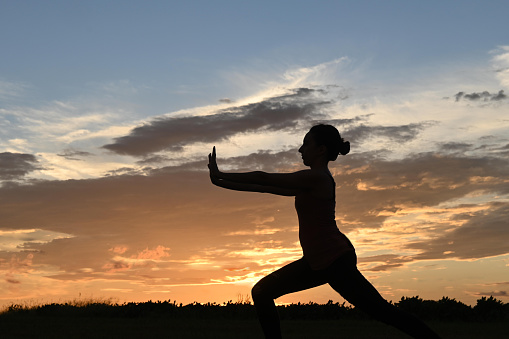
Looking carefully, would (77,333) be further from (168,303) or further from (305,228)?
(305,228)

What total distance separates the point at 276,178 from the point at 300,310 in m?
9.76

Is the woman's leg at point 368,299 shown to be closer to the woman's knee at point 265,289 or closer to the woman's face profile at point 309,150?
the woman's knee at point 265,289

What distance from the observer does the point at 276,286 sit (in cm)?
614

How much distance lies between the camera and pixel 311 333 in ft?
37.0

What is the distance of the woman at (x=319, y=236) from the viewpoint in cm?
553

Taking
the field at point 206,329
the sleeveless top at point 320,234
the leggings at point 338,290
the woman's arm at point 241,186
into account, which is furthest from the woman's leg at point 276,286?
the field at point 206,329

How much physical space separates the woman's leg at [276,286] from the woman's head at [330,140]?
45.6 inches

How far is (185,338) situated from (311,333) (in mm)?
2506

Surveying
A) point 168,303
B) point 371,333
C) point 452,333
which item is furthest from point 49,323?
point 452,333

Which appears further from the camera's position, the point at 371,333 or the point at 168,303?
the point at 168,303

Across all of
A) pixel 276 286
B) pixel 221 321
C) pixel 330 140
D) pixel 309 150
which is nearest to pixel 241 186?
pixel 309 150

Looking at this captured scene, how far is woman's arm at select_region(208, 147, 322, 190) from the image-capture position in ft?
18.1

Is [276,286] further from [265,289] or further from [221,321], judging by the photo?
[221,321]

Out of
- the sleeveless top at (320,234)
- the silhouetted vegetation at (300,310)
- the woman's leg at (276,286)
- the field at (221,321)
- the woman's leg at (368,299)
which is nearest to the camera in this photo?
the woman's leg at (368,299)
